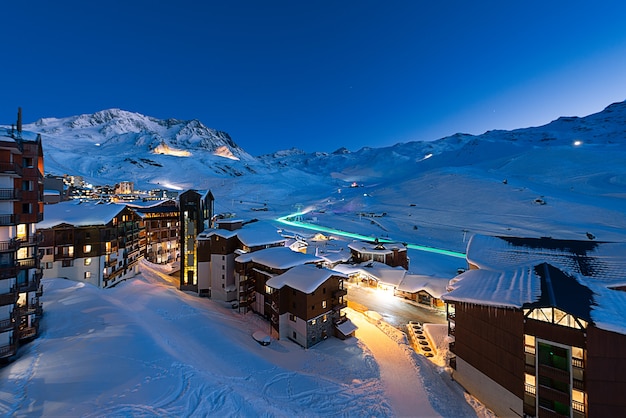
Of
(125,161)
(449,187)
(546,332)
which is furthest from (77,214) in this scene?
(125,161)

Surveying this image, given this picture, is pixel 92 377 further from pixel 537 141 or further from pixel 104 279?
pixel 537 141

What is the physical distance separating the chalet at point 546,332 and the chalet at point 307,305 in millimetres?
9166

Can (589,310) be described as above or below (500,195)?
below

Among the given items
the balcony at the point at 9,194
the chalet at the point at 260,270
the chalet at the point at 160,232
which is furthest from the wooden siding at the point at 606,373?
the chalet at the point at 160,232

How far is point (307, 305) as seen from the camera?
21.6 meters

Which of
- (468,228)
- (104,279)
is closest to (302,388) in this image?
(104,279)

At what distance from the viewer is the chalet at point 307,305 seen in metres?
21.8

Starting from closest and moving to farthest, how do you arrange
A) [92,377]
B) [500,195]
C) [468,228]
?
1. [92,377]
2. [468,228]
3. [500,195]

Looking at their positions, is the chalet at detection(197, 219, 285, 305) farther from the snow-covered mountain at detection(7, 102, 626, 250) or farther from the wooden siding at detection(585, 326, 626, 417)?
the snow-covered mountain at detection(7, 102, 626, 250)

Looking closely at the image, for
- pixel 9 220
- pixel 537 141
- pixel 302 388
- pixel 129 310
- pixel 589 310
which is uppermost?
pixel 537 141

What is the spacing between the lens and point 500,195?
80938mm

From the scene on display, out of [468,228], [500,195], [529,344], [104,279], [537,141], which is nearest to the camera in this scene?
[529,344]

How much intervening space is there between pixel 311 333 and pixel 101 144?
221998 mm

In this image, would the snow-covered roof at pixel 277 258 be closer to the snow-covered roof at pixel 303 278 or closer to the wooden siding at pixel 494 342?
the snow-covered roof at pixel 303 278
